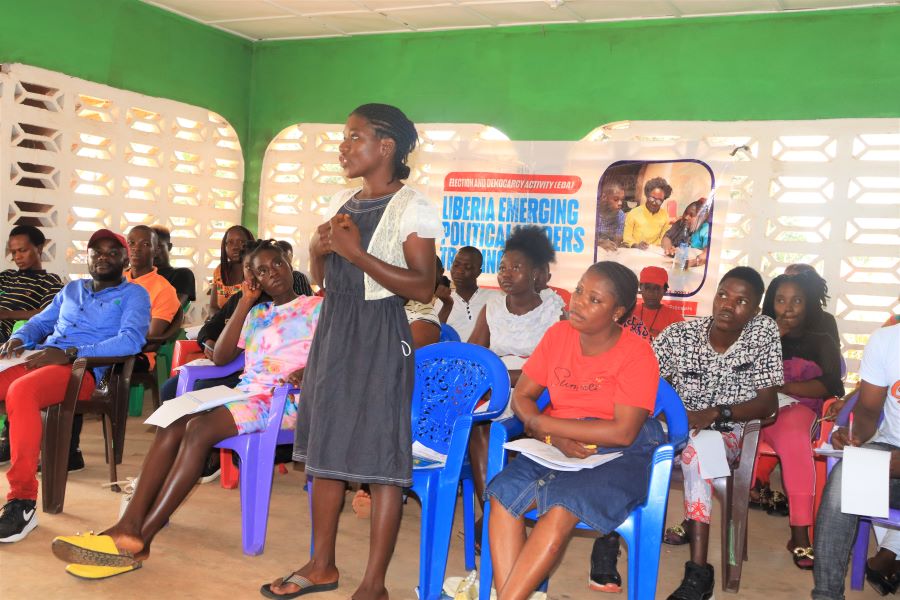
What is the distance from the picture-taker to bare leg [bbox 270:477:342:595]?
3.30 m

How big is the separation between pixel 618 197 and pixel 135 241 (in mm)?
3580

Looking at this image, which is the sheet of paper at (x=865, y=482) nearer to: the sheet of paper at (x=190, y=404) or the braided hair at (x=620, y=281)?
the braided hair at (x=620, y=281)

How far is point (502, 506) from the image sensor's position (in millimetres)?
3021

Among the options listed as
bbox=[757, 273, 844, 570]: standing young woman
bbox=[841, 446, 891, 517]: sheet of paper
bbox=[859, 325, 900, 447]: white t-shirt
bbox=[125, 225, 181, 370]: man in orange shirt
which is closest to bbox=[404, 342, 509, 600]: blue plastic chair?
bbox=[841, 446, 891, 517]: sheet of paper

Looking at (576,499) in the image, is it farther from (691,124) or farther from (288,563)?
(691,124)

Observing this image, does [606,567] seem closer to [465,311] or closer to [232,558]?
[232,558]

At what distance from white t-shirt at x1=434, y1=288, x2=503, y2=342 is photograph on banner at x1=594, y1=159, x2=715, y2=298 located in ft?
5.56

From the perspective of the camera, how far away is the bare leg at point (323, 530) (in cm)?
330

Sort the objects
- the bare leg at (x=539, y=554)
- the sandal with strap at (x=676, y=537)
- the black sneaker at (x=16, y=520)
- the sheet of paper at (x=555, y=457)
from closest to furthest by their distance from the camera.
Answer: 1. the bare leg at (x=539, y=554)
2. the sheet of paper at (x=555, y=457)
3. the black sneaker at (x=16, y=520)
4. the sandal with strap at (x=676, y=537)

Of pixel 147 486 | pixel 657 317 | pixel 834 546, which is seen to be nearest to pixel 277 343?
pixel 147 486

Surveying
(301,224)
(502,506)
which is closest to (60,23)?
(301,224)

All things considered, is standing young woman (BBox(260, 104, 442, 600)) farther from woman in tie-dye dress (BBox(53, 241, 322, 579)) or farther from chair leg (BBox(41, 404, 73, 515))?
chair leg (BBox(41, 404, 73, 515))

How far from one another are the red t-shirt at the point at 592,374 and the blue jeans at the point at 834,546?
0.91 m

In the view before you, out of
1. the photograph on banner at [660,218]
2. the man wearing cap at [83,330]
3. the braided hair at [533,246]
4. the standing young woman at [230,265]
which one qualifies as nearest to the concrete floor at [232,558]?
the man wearing cap at [83,330]
